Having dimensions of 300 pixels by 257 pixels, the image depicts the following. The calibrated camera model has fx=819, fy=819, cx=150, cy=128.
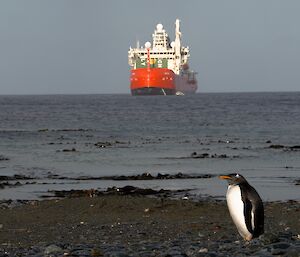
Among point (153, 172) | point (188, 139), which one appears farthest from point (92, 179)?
point (188, 139)

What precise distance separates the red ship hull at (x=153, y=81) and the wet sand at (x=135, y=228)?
134 metres

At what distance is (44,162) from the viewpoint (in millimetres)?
29984

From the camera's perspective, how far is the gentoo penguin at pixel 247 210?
33.0 ft

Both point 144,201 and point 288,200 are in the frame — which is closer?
point 144,201

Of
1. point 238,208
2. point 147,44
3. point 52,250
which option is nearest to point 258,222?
point 238,208

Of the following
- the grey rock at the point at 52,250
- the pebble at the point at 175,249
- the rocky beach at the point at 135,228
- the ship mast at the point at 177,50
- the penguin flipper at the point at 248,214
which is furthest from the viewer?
the ship mast at the point at 177,50

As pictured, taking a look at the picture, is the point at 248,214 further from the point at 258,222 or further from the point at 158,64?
the point at 158,64

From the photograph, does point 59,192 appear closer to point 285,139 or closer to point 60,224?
point 60,224

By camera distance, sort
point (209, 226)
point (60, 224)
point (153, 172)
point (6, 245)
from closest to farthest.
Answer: point (6, 245) < point (209, 226) < point (60, 224) < point (153, 172)

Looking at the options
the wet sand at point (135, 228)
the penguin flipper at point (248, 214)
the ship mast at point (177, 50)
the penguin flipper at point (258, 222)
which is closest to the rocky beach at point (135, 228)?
the wet sand at point (135, 228)

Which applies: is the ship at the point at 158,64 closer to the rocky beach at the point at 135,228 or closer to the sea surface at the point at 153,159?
the sea surface at the point at 153,159

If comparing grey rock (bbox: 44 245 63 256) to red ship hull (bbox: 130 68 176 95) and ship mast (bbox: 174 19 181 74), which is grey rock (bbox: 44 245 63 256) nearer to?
red ship hull (bbox: 130 68 176 95)

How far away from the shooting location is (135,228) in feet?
41.8

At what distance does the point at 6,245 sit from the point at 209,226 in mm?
3190
